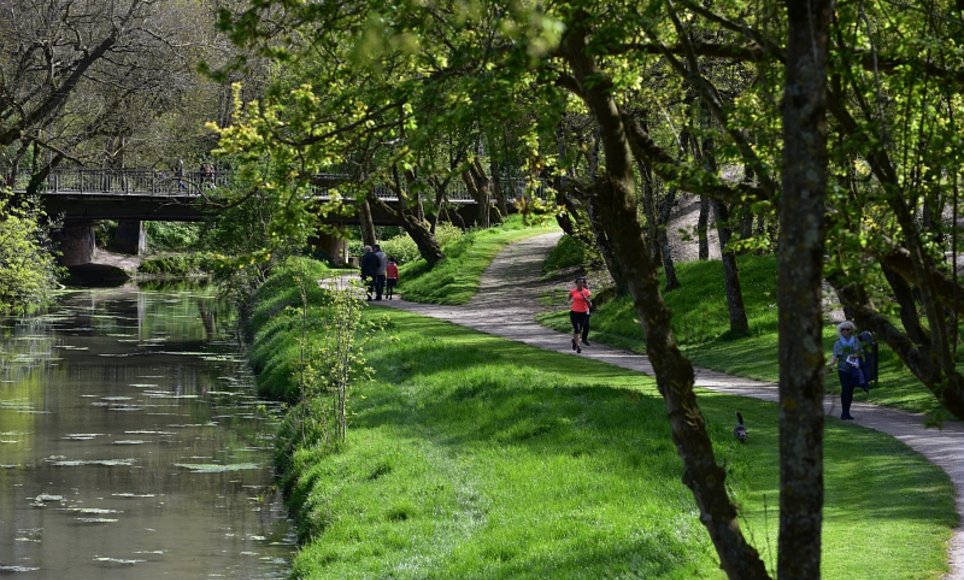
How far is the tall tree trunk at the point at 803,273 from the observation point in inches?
259

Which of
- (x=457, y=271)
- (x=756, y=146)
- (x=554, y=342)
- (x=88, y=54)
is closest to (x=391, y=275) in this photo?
(x=457, y=271)

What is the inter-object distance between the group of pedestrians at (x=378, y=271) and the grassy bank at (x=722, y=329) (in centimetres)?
756

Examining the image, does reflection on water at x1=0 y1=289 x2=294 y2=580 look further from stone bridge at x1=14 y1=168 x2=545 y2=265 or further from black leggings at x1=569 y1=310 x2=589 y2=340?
stone bridge at x1=14 y1=168 x2=545 y2=265

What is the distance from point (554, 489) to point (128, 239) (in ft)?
223

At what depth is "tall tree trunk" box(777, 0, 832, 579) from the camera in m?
6.58

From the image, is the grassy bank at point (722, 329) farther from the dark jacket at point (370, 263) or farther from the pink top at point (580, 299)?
the dark jacket at point (370, 263)

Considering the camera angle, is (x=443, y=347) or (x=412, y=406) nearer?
(x=412, y=406)

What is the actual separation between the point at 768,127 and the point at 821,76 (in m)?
2.85

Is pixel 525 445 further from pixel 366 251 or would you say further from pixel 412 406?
pixel 366 251

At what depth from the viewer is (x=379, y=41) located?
8.42 m

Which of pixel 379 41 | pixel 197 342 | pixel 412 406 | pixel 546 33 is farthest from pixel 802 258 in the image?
pixel 197 342

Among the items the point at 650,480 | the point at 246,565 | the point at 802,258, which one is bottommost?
the point at 246,565

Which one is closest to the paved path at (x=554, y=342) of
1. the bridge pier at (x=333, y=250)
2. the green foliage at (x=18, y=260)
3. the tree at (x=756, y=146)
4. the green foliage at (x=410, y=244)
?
the tree at (x=756, y=146)

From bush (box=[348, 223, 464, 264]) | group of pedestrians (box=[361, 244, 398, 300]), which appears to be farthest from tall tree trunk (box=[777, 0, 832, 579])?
bush (box=[348, 223, 464, 264])
